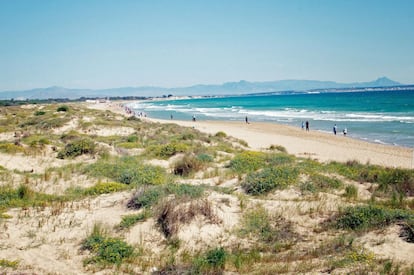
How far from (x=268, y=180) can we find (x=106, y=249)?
5824 mm

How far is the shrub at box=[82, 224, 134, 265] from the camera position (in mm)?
6730

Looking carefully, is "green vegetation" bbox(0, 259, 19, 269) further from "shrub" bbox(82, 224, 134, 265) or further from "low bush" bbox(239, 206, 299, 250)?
"low bush" bbox(239, 206, 299, 250)

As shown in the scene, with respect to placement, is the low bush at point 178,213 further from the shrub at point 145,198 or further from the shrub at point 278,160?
the shrub at point 278,160

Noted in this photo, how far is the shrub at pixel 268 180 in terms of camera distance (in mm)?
10734

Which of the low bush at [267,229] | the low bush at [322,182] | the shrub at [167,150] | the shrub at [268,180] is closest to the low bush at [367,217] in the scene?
the low bush at [267,229]

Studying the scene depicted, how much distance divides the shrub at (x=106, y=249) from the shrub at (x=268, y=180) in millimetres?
4906

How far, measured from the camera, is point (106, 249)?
6.96 metres

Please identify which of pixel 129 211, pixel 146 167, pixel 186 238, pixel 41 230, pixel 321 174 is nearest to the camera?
pixel 186 238

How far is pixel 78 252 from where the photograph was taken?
717cm

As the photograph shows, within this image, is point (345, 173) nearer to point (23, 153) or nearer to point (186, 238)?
point (186, 238)

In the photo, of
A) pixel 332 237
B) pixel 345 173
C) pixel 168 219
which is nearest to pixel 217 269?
pixel 168 219

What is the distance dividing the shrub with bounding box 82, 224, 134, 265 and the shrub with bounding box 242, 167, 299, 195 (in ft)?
16.1

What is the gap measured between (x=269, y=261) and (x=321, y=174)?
612 centimetres

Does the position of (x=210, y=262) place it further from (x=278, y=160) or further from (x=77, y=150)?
(x=77, y=150)
